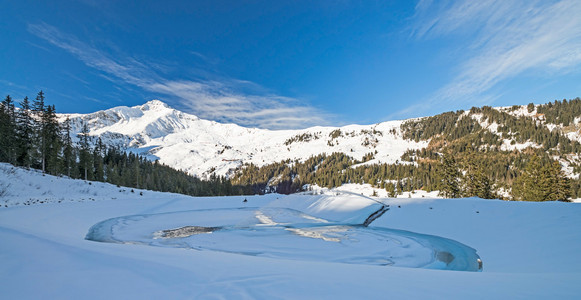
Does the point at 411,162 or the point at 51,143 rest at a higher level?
the point at 411,162

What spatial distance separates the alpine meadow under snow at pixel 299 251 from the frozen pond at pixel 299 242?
0.15 ft

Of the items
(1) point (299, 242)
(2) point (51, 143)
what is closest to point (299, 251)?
(1) point (299, 242)

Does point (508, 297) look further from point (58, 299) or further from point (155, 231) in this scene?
point (155, 231)

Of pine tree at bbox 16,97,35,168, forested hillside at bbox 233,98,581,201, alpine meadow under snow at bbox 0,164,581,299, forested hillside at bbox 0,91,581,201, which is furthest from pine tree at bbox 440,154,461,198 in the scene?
pine tree at bbox 16,97,35,168

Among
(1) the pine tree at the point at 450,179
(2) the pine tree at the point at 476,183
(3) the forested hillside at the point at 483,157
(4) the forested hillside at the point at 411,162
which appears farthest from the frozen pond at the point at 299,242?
(3) the forested hillside at the point at 483,157

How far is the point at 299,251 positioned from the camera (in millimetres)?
7871

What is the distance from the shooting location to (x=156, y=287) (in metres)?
2.80

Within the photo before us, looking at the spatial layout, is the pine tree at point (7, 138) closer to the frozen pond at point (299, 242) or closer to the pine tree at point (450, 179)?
the frozen pond at point (299, 242)

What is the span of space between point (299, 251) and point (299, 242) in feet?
4.08

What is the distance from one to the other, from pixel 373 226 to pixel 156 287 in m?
12.4

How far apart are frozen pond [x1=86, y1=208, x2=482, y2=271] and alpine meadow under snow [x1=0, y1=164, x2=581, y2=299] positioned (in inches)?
1.8

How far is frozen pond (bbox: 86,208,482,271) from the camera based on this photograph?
7.45 meters

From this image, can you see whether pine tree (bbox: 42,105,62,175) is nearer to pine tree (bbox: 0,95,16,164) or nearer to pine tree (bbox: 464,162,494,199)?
pine tree (bbox: 0,95,16,164)

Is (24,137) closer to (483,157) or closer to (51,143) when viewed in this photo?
(51,143)
